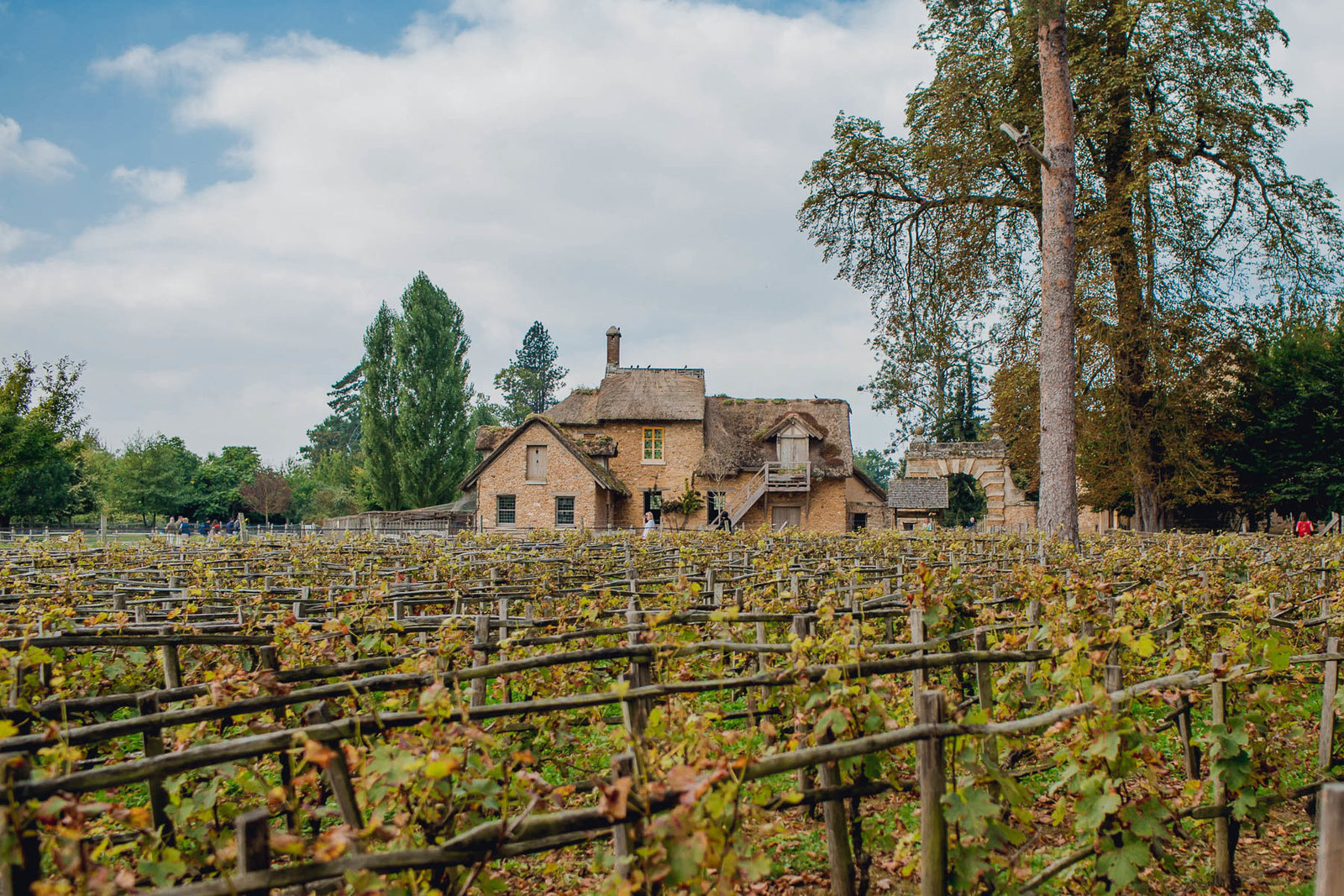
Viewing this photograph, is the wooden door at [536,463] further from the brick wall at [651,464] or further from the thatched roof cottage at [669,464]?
the brick wall at [651,464]

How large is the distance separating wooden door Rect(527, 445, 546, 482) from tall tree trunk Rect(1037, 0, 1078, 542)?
25960 millimetres

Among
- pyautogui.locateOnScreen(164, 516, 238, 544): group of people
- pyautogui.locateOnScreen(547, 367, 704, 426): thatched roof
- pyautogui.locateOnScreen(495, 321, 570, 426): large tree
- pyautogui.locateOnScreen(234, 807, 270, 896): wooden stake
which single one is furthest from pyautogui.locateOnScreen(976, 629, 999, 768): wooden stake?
pyautogui.locateOnScreen(495, 321, 570, 426): large tree

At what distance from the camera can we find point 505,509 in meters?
37.5

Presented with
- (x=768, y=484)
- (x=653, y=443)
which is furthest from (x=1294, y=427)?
(x=653, y=443)

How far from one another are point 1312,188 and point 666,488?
25818mm

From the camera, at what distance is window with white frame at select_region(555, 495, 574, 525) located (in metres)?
37.0

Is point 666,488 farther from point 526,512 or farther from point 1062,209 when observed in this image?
point 1062,209

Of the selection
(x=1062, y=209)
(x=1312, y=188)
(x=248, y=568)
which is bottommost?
(x=248, y=568)

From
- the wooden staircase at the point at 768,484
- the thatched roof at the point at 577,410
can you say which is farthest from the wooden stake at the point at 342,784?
the thatched roof at the point at 577,410

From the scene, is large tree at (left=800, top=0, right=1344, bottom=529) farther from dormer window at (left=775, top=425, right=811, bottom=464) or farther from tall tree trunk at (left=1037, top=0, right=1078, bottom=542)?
dormer window at (left=775, top=425, right=811, bottom=464)

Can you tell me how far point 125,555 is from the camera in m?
12.4

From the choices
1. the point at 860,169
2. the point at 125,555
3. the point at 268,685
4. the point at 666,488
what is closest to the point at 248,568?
the point at 125,555

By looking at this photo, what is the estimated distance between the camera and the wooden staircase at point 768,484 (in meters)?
37.8

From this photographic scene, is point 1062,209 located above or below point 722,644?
above
